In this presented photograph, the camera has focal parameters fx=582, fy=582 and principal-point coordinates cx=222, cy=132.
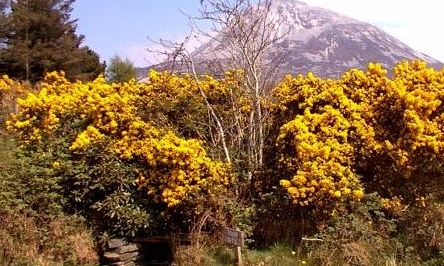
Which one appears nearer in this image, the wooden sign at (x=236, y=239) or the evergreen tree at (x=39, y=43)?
the wooden sign at (x=236, y=239)

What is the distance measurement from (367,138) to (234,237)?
2.61 meters

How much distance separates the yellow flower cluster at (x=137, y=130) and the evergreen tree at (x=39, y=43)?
16.8m

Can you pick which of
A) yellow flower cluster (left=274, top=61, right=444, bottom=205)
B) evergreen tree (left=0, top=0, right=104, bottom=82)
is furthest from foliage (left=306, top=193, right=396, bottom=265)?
evergreen tree (left=0, top=0, right=104, bottom=82)

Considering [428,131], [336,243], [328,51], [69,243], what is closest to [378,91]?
[428,131]

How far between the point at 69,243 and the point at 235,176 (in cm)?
253

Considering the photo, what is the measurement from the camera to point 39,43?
87.4 feet

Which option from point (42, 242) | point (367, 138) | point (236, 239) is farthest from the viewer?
point (367, 138)

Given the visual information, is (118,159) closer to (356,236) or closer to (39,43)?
(356,236)

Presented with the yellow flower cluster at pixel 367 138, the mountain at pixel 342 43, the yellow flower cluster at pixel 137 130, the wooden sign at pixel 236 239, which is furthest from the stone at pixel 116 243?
the mountain at pixel 342 43

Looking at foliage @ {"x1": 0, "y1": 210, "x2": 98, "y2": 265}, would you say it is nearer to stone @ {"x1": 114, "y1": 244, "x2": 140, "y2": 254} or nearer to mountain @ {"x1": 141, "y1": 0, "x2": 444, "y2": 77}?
stone @ {"x1": 114, "y1": 244, "x2": 140, "y2": 254}

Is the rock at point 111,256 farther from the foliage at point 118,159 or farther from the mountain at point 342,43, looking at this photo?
the mountain at point 342,43

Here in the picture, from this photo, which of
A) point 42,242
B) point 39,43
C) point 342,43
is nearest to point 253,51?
point 42,242

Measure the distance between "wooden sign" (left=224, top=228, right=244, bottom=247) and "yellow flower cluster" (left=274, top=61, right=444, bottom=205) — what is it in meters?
0.99

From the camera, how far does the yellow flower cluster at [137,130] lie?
8039 millimetres
